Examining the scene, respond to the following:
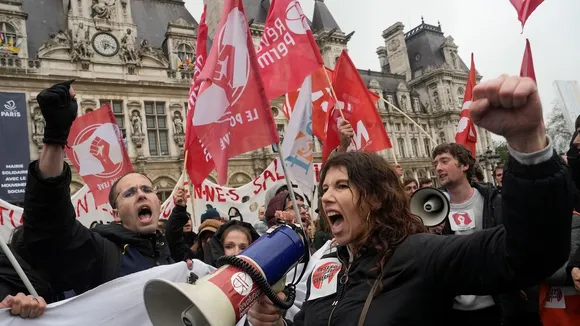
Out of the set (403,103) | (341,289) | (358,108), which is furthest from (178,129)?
(403,103)

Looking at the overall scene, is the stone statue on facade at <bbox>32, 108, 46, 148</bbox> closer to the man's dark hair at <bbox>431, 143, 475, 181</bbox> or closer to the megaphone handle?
the man's dark hair at <bbox>431, 143, 475, 181</bbox>

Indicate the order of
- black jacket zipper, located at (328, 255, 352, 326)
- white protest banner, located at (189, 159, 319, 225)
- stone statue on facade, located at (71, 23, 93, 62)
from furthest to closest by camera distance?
stone statue on facade, located at (71, 23, 93, 62) < white protest banner, located at (189, 159, 319, 225) < black jacket zipper, located at (328, 255, 352, 326)

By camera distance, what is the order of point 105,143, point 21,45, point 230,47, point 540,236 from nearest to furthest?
1. point 540,236
2. point 230,47
3. point 105,143
4. point 21,45

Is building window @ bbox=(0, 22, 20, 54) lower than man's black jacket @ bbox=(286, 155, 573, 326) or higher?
higher

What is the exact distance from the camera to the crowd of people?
1.20 metres

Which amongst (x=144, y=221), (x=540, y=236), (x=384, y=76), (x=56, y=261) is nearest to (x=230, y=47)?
(x=144, y=221)

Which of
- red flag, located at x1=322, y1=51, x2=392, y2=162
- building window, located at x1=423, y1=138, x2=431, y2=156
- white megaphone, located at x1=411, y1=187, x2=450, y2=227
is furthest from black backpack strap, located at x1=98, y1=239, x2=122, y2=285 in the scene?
building window, located at x1=423, y1=138, x2=431, y2=156

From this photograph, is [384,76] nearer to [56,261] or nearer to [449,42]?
[449,42]

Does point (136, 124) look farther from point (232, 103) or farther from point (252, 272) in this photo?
point (252, 272)

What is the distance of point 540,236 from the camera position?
1.21 meters

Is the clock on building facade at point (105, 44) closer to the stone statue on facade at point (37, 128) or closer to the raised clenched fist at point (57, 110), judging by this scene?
the stone statue on facade at point (37, 128)

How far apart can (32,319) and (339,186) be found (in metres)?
1.84

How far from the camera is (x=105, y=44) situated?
20.9 metres

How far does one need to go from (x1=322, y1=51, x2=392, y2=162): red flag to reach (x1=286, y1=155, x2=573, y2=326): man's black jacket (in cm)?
494
